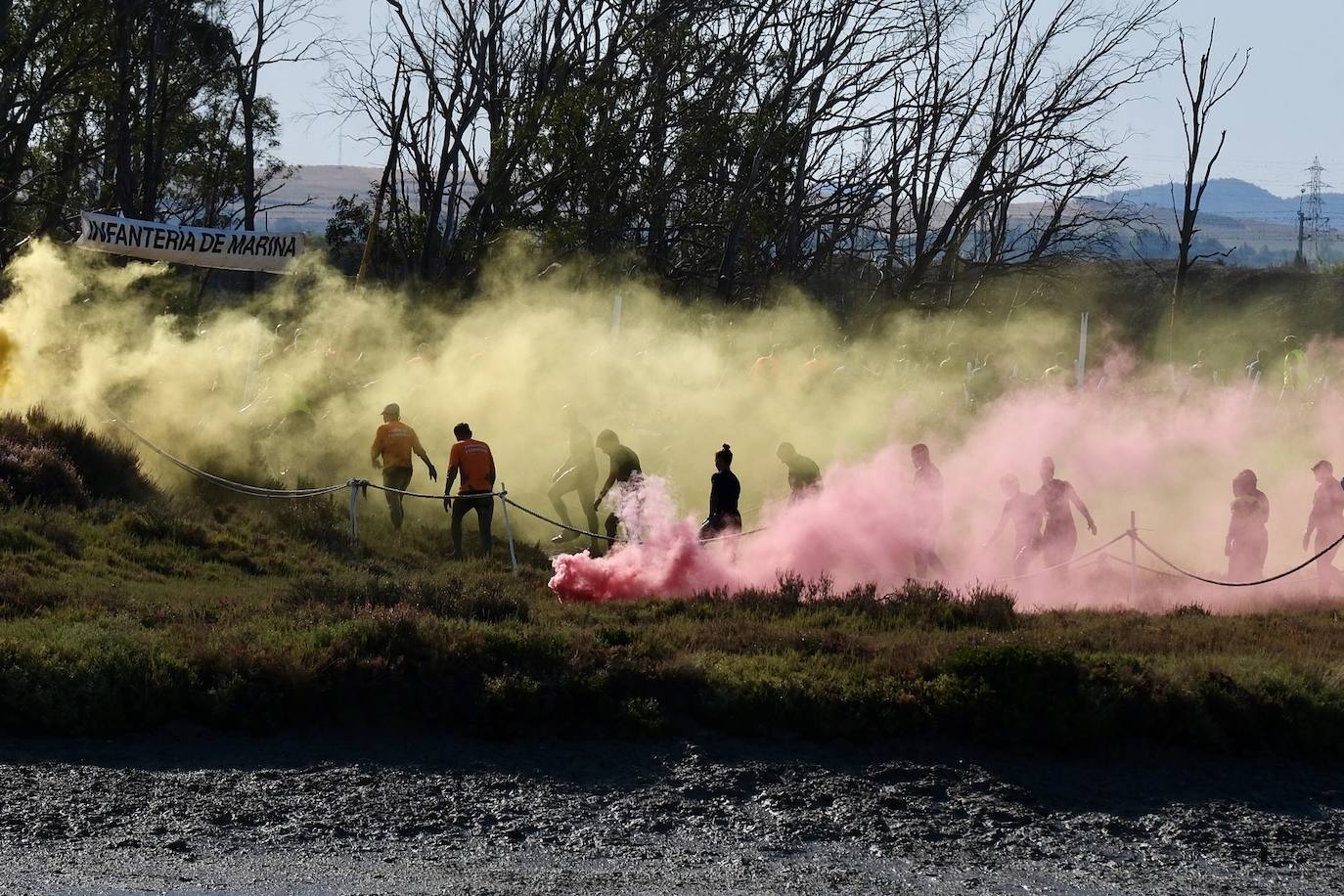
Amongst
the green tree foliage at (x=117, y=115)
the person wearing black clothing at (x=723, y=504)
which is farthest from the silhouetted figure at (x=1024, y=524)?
the green tree foliage at (x=117, y=115)

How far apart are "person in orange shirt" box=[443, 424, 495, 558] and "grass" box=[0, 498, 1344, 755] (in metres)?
5.06

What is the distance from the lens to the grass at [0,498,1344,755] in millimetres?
10688

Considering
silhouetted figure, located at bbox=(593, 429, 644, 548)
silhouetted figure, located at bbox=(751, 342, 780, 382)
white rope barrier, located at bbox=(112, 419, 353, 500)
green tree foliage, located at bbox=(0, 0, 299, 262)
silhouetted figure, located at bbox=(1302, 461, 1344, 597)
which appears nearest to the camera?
silhouetted figure, located at bbox=(1302, 461, 1344, 597)

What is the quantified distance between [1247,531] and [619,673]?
9814 mm

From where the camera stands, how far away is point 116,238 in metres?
23.8

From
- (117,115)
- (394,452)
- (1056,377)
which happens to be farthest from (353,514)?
(117,115)

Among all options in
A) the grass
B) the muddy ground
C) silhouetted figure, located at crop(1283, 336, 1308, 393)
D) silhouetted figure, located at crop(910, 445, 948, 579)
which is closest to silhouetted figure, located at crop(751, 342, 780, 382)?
silhouetted figure, located at crop(1283, 336, 1308, 393)

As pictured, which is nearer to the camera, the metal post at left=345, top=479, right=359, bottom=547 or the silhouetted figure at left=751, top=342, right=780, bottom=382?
the metal post at left=345, top=479, right=359, bottom=547

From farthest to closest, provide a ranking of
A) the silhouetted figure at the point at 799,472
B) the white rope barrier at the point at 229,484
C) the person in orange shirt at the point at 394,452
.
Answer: the person in orange shirt at the point at 394,452 < the white rope barrier at the point at 229,484 < the silhouetted figure at the point at 799,472

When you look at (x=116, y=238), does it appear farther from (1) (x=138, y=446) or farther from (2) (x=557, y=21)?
(2) (x=557, y=21)

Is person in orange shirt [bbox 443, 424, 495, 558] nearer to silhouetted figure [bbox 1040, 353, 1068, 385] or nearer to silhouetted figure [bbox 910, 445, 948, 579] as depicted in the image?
silhouetted figure [bbox 910, 445, 948, 579]

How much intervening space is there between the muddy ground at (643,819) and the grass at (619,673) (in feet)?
0.83

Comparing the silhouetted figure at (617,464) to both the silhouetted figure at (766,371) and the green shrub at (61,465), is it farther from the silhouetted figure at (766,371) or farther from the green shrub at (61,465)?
the silhouetted figure at (766,371)

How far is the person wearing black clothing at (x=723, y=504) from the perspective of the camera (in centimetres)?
1762
